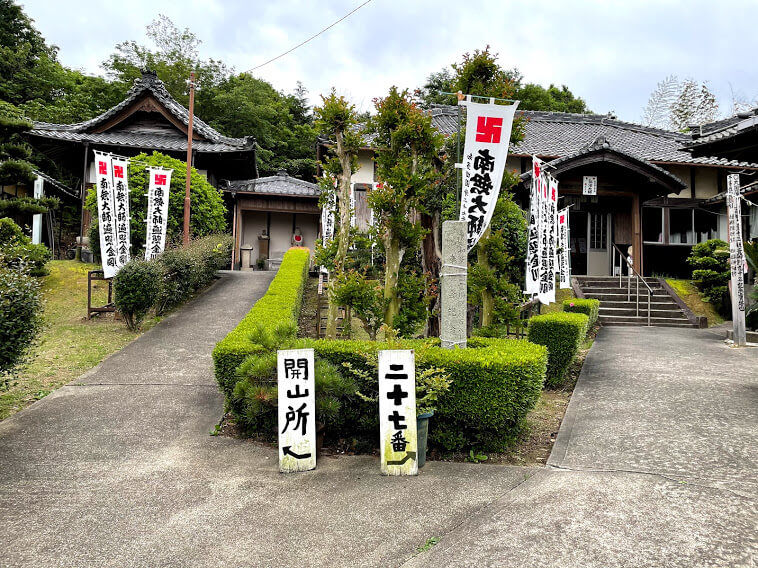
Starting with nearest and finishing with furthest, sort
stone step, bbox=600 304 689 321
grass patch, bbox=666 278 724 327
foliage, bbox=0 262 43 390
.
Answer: foliage, bbox=0 262 43 390
stone step, bbox=600 304 689 321
grass patch, bbox=666 278 724 327

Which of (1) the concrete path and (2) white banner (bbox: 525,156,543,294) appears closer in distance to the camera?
(1) the concrete path

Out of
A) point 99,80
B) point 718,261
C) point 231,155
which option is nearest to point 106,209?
point 231,155

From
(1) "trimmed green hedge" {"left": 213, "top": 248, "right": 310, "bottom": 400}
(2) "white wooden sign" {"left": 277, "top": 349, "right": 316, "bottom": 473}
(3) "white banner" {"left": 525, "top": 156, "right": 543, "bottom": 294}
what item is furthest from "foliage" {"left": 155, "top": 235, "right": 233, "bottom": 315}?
(3) "white banner" {"left": 525, "top": 156, "right": 543, "bottom": 294}

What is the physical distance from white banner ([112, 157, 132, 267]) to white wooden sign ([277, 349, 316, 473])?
346 inches

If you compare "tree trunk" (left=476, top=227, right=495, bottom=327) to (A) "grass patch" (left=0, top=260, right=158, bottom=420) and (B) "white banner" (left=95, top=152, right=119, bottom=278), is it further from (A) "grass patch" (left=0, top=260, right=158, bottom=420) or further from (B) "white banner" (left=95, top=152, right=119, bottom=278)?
(B) "white banner" (left=95, top=152, right=119, bottom=278)

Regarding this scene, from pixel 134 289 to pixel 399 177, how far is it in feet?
21.2

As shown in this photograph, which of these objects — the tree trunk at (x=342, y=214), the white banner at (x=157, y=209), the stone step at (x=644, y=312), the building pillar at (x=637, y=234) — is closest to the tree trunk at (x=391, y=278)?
the tree trunk at (x=342, y=214)

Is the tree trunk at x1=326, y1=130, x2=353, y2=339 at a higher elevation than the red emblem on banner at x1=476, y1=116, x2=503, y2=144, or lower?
lower

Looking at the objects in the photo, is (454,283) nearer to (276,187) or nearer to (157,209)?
(157,209)

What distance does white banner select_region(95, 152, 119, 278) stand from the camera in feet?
38.3

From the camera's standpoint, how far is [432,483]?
432 cm

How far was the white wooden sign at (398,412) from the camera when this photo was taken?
450 cm

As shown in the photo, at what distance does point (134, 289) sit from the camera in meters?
10.3

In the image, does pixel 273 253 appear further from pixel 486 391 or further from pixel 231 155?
pixel 486 391
